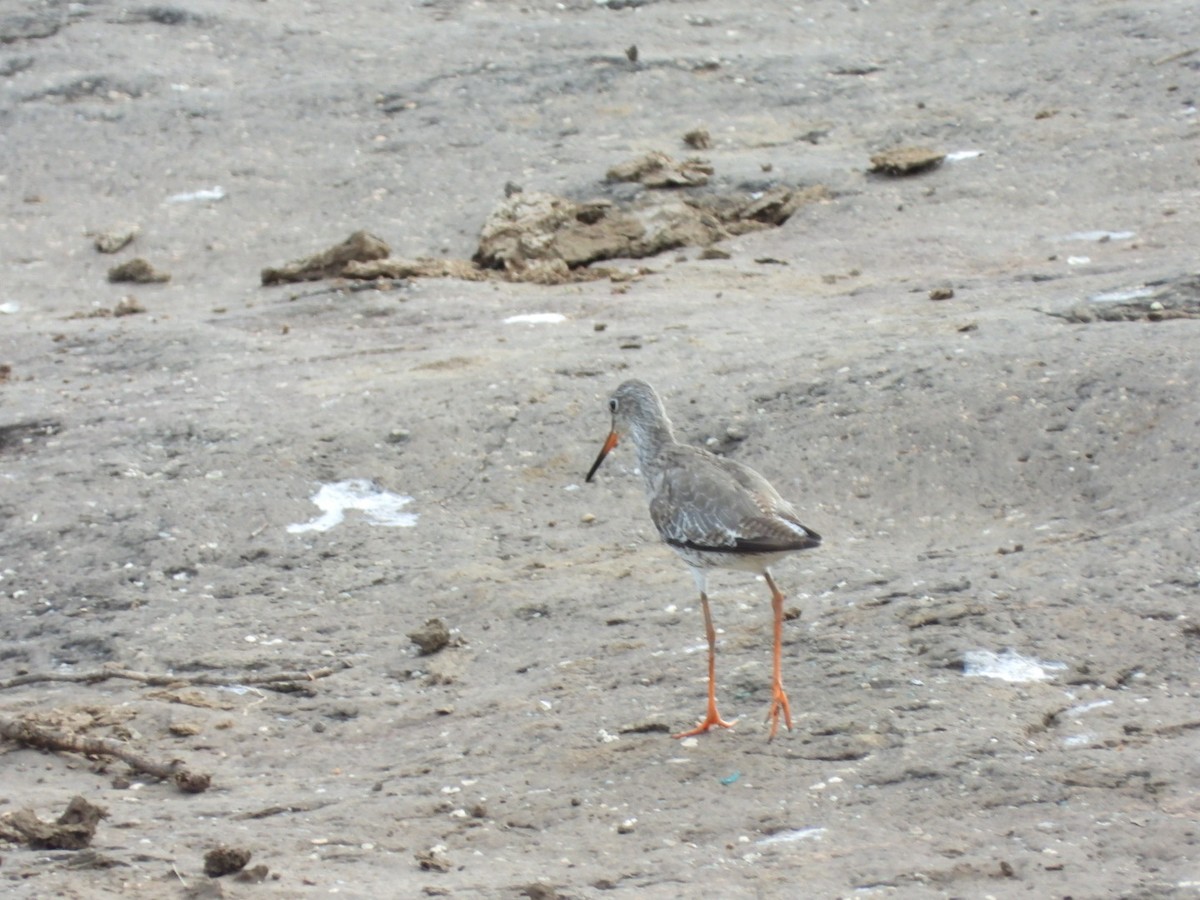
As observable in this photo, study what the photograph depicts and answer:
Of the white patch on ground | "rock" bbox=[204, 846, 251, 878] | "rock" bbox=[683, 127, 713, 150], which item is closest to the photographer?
"rock" bbox=[204, 846, 251, 878]

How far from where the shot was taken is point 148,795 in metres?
5.39

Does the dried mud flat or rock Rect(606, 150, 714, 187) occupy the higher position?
rock Rect(606, 150, 714, 187)

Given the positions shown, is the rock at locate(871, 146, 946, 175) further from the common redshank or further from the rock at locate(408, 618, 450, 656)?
the rock at locate(408, 618, 450, 656)

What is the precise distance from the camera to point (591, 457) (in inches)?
332

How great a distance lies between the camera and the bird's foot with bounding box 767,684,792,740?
5.53 metres

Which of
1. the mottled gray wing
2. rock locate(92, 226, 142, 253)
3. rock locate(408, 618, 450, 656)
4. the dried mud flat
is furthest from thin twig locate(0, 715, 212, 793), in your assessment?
rock locate(92, 226, 142, 253)

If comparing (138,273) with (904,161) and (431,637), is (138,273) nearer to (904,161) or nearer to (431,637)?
(904,161)

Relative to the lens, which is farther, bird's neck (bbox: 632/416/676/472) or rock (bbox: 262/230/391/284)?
rock (bbox: 262/230/391/284)

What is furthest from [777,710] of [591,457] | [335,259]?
[335,259]

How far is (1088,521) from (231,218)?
333 inches

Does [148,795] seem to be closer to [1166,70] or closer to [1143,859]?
[1143,859]

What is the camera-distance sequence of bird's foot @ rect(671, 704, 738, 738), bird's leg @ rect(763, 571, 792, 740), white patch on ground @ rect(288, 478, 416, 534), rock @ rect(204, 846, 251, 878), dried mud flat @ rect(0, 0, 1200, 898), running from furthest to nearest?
1. white patch on ground @ rect(288, 478, 416, 534)
2. bird's foot @ rect(671, 704, 738, 738)
3. bird's leg @ rect(763, 571, 792, 740)
4. dried mud flat @ rect(0, 0, 1200, 898)
5. rock @ rect(204, 846, 251, 878)

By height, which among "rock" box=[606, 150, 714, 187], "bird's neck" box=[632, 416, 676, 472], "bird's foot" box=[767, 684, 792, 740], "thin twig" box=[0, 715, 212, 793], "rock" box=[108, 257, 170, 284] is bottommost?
"thin twig" box=[0, 715, 212, 793]

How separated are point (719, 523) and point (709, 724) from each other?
757 mm
